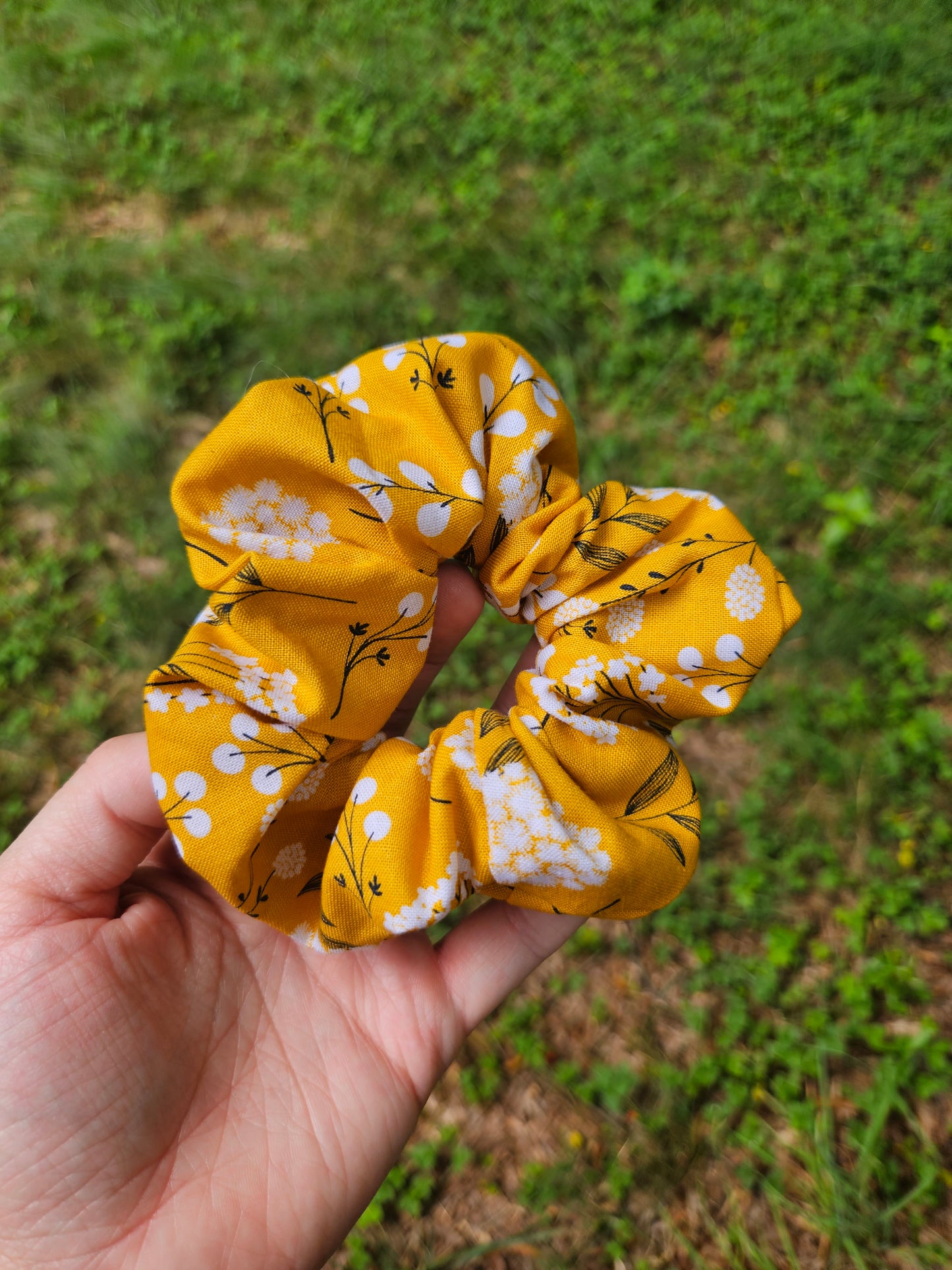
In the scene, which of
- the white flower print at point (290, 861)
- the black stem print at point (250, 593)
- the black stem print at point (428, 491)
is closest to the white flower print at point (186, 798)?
the white flower print at point (290, 861)

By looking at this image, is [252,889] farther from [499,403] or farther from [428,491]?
[499,403]

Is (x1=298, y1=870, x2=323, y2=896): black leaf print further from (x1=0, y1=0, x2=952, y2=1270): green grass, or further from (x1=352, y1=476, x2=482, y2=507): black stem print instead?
(x1=0, y1=0, x2=952, y2=1270): green grass

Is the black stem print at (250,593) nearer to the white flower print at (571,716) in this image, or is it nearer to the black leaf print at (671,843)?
the white flower print at (571,716)

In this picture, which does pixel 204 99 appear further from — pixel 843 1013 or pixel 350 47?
pixel 843 1013

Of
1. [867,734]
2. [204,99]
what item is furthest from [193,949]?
[204,99]

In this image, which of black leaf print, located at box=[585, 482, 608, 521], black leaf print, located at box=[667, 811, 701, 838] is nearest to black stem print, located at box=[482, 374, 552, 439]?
black leaf print, located at box=[585, 482, 608, 521]

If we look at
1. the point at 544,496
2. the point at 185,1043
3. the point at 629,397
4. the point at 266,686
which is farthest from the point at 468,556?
the point at 629,397
